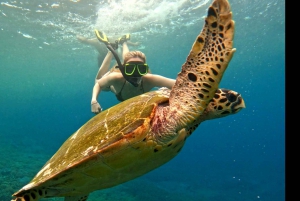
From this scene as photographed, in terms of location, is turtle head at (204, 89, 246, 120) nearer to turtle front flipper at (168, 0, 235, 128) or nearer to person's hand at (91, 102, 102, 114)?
turtle front flipper at (168, 0, 235, 128)

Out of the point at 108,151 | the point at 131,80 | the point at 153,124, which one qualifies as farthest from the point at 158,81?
the point at 108,151

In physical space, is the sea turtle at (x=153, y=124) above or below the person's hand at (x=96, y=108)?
below

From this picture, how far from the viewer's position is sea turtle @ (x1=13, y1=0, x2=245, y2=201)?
2.29 metres

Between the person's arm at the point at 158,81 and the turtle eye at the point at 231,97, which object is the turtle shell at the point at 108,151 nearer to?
the turtle eye at the point at 231,97

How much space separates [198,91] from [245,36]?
26146 millimetres

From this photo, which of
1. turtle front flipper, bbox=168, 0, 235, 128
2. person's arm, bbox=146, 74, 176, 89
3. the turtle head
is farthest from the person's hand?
the turtle head

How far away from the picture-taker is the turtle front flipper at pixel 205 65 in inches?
87.7

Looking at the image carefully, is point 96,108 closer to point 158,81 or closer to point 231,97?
point 158,81

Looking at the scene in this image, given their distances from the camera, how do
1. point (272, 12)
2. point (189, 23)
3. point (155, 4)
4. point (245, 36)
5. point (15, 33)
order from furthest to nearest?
point (245, 36), point (15, 33), point (189, 23), point (272, 12), point (155, 4)

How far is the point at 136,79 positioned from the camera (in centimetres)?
464

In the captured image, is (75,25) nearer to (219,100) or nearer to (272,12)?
(272,12)

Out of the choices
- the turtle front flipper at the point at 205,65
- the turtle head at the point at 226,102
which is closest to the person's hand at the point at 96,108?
the turtle front flipper at the point at 205,65

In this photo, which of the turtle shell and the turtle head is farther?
the turtle head
